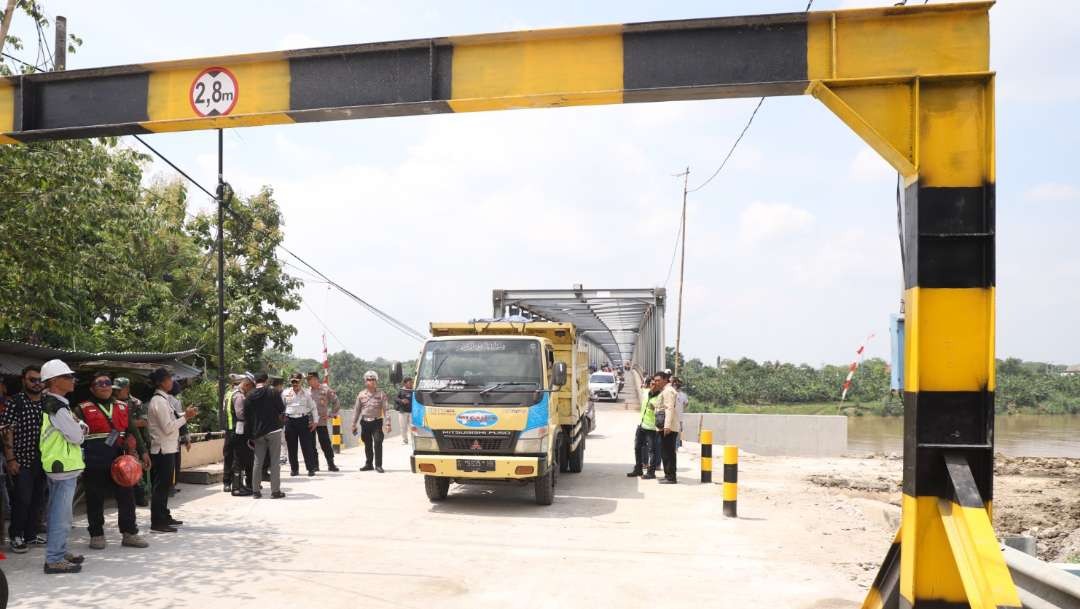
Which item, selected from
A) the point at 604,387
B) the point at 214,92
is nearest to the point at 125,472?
the point at 214,92

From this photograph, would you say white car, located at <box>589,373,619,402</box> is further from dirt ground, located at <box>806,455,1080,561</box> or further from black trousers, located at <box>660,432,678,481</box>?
black trousers, located at <box>660,432,678,481</box>

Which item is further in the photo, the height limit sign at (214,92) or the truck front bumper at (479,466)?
the truck front bumper at (479,466)

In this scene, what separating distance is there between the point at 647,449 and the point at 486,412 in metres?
4.59

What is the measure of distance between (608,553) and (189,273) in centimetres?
2462

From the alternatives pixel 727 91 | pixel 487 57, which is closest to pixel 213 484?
pixel 487 57

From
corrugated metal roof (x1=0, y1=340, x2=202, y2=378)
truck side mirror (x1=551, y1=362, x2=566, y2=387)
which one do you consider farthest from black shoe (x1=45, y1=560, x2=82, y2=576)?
truck side mirror (x1=551, y1=362, x2=566, y2=387)

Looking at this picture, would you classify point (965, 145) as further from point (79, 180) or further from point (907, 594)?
point (79, 180)

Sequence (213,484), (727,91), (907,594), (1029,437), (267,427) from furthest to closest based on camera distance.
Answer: (1029,437)
(213,484)
(267,427)
(727,91)
(907,594)

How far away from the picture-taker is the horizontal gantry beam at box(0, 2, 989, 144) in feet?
18.0

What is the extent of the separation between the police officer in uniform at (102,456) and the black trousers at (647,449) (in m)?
8.03

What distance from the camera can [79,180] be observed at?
42.3 ft

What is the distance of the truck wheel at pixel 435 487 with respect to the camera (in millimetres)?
10617

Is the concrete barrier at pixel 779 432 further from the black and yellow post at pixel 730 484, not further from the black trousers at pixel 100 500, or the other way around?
the black trousers at pixel 100 500

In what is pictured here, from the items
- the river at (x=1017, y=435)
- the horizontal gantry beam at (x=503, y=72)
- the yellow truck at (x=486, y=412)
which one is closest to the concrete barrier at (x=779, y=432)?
the river at (x=1017, y=435)
